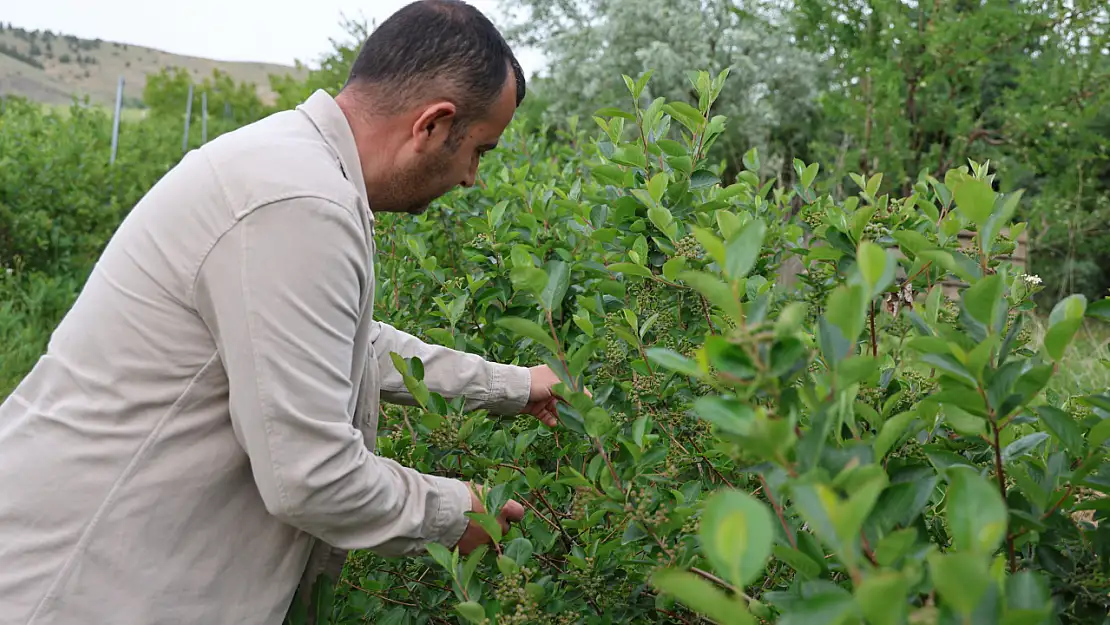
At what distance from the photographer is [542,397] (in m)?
2.27

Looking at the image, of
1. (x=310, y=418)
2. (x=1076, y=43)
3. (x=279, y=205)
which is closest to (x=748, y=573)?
(x=310, y=418)

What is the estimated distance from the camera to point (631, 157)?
2.20 metres

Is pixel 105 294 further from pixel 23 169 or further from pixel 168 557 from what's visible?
pixel 23 169

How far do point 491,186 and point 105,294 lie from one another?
1.95 m

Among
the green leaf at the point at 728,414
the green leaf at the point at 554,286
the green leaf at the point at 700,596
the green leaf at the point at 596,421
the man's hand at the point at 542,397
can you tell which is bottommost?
the man's hand at the point at 542,397

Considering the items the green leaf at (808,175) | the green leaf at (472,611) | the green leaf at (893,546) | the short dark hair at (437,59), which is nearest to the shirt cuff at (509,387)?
the short dark hair at (437,59)

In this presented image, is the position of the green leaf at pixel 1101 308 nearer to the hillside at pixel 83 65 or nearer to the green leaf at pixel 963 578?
the green leaf at pixel 963 578

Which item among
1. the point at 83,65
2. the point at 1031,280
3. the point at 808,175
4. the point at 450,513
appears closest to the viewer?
the point at 450,513

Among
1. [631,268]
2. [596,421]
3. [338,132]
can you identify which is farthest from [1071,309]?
[338,132]

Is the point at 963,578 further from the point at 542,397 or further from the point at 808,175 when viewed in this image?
the point at 808,175

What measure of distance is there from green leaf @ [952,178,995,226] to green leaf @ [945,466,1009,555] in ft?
1.53

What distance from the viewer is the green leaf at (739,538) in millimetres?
717

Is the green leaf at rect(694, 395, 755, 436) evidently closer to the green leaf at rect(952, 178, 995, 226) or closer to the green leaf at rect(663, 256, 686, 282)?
the green leaf at rect(952, 178, 995, 226)

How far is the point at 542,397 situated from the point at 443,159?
64cm
